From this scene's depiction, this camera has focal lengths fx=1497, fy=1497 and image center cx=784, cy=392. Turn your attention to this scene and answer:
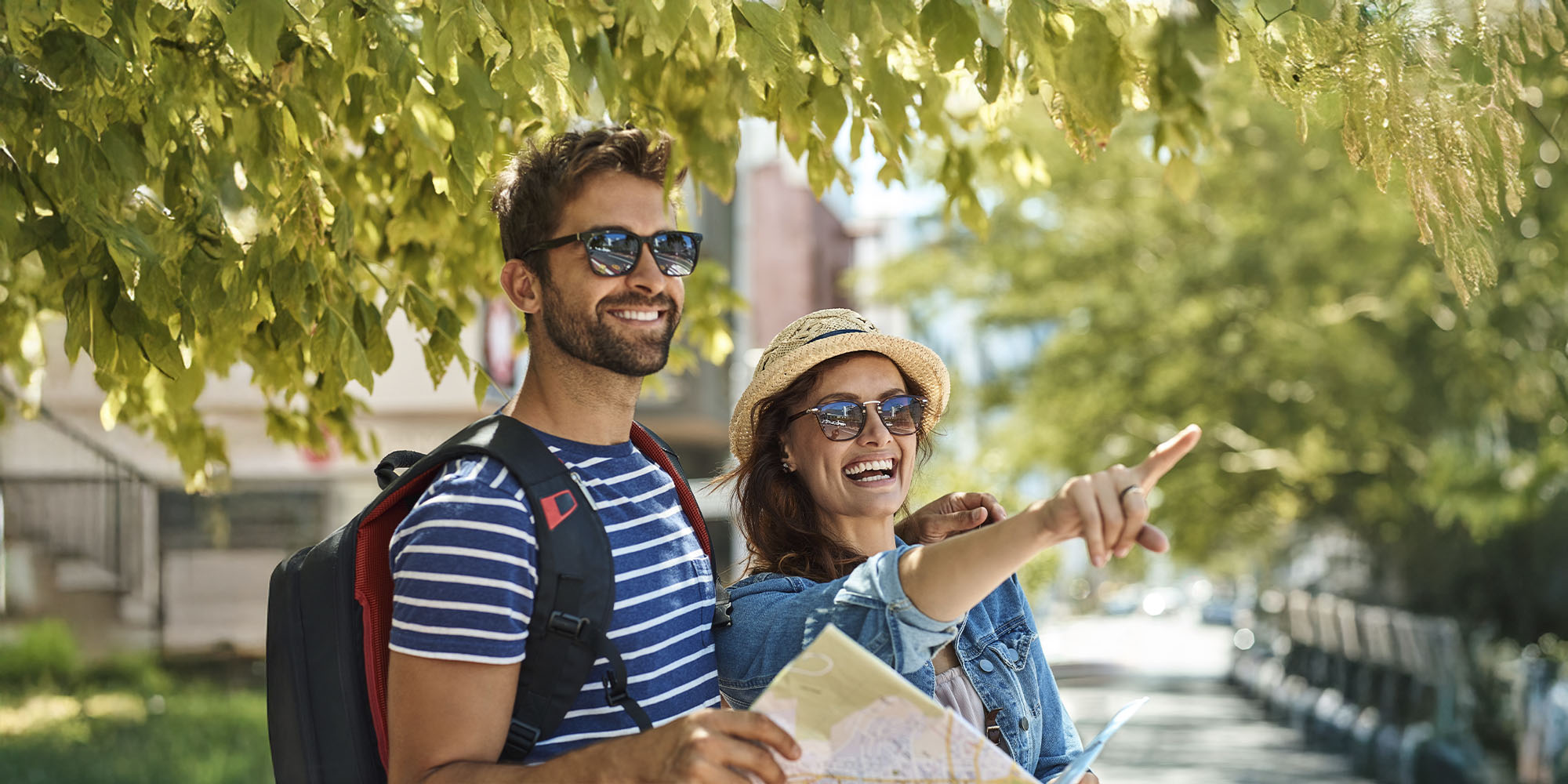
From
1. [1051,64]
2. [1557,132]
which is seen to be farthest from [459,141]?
[1557,132]

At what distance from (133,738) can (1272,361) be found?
36.1 feet

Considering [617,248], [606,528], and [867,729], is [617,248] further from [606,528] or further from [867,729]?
[867,729]

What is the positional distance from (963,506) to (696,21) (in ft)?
3.59

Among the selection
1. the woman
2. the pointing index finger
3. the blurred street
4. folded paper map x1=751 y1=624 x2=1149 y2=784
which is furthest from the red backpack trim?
the blurred street

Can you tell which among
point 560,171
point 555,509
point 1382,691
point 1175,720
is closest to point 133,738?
point 560,171

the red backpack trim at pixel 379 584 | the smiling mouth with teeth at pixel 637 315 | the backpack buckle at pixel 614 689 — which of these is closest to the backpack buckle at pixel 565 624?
the backpack buckle at pixel 614 689

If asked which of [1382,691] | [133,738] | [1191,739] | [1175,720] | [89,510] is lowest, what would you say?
[1175,720]

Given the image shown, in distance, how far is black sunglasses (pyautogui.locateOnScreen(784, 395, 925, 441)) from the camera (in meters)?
2.79

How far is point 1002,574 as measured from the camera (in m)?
1.83

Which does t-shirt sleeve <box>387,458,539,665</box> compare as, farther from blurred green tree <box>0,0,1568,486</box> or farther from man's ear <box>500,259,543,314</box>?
blurred green tree <box>0,0,1568,486</box>

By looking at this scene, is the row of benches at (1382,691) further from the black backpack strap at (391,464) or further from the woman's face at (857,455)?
the black backpack strap at (391,464)

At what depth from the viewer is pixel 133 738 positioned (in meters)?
9.45

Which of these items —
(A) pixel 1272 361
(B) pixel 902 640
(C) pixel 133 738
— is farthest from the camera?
(A) pixel 1272 361

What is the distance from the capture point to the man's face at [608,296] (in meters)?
2.35
